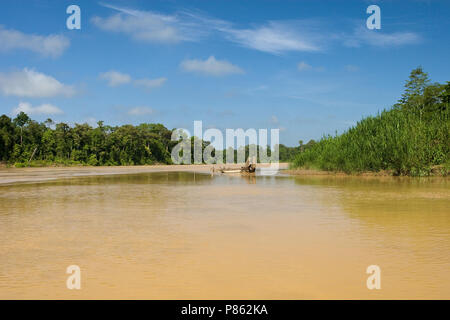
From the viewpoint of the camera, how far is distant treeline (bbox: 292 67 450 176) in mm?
31328

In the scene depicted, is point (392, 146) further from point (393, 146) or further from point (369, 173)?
point (369, 173)

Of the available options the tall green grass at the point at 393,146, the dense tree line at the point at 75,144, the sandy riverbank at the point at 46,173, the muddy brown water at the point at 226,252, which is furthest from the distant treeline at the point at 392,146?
the dense tree line at the point at 75,144

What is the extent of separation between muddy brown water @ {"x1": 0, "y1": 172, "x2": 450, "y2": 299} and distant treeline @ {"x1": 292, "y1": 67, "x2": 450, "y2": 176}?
19.3 m

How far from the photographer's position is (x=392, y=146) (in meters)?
31.8

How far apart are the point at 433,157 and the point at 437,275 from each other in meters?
29.4

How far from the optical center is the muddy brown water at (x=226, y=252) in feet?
18.1

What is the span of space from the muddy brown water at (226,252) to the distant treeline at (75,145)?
53082mm

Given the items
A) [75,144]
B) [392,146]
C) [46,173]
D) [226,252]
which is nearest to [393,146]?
[392,146]

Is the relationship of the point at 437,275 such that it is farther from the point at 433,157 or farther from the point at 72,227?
the point at 433,157

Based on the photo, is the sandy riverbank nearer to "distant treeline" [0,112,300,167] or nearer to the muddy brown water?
"distant treeline" [0,112,300,167]

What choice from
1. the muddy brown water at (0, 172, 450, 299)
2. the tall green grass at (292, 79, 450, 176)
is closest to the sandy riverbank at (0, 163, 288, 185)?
the muddy brown water at (0, 172, 450, 299)

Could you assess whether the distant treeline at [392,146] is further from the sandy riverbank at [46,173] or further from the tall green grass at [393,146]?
the sandy riverbank at [46,173]

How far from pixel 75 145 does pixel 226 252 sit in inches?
2865

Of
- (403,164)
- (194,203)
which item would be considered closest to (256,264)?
(194,203)
